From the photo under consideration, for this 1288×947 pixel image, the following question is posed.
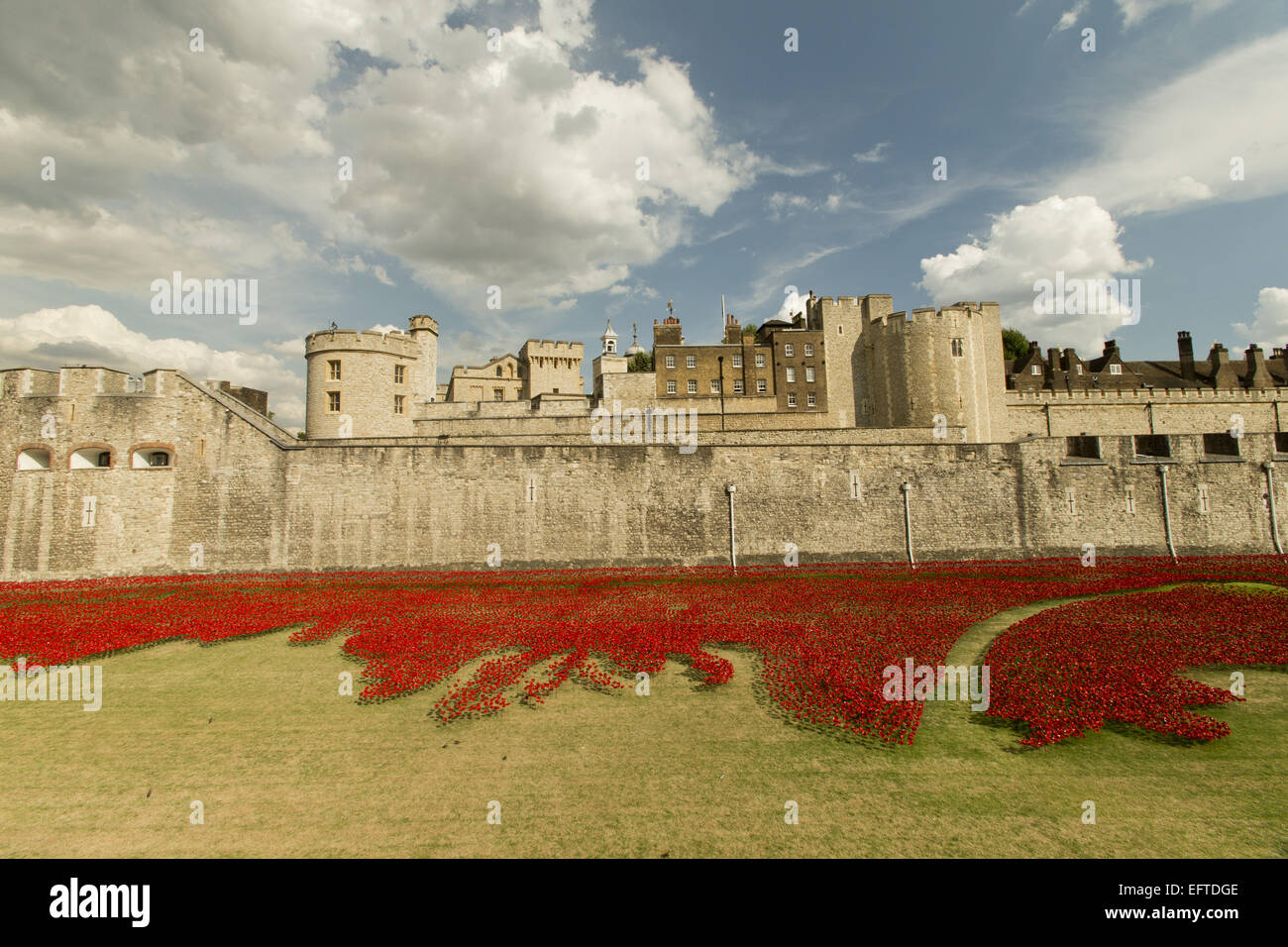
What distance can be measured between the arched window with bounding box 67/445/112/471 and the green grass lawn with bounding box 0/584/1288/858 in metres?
20.2

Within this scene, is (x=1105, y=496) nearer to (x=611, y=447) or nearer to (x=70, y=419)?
(x=611, y=447)

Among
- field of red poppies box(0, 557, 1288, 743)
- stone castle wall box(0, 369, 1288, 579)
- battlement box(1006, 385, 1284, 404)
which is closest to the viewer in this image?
field of red poppies box(0, 557, 1288, 743)

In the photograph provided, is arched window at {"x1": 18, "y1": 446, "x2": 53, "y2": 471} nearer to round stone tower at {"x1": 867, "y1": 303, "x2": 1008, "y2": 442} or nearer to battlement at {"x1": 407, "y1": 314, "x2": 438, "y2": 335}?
battlement at {"x1": 407, "y1": 314, "x2": 438, "y2": 335}

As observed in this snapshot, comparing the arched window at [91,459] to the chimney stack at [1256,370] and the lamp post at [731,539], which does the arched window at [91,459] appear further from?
the chimney stack at [1256,370]

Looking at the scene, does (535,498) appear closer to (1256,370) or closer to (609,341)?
(609,341)

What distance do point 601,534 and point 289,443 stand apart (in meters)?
15.2

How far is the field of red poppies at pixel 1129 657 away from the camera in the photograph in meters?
8.05

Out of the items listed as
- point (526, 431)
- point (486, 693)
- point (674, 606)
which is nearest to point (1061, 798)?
point (486, 693)

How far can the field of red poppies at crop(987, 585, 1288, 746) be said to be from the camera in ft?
26.4

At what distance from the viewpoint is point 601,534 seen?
87.2 ft

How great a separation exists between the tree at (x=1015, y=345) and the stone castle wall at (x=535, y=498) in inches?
1711

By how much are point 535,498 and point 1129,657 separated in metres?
21.6

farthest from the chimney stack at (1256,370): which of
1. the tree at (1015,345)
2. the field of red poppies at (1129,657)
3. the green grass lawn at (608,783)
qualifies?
the green grass lawn at (608,783)

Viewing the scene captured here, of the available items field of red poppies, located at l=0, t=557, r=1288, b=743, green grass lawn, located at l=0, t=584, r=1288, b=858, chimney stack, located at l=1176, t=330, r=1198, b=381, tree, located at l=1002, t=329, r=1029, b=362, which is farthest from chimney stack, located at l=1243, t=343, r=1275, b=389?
green grass lawn, located at l=0, t=584, r=1288, b=858
